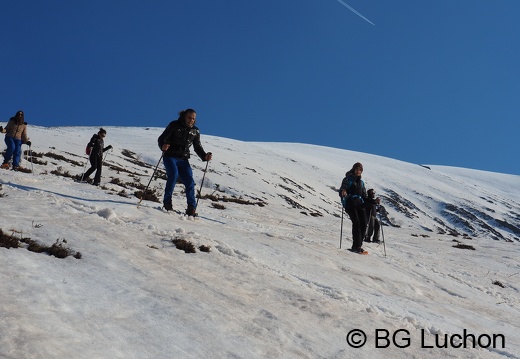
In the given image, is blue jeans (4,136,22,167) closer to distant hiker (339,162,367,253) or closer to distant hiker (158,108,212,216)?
A: distant hiker (158,108,212,216)

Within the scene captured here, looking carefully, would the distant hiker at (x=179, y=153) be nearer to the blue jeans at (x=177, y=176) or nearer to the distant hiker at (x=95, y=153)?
the blue jeans at (x=177, y=176)

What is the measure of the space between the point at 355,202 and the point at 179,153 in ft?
16.4

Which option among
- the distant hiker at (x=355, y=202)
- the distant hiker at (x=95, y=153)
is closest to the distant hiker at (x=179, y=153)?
the distant hiker at (x=355, y=202)

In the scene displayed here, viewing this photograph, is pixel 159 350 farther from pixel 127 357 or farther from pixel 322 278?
pixel 322 278

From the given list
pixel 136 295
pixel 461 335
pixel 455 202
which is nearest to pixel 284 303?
pixel 136 295

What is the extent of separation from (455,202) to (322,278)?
110 meters

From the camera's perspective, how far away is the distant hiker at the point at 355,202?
1124cm

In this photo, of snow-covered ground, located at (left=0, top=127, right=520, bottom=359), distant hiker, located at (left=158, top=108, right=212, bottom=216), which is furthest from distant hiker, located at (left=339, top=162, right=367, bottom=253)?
distant hiker, located at (left=158, top=108, right=212, bottom=216)

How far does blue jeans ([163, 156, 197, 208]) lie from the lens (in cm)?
1065

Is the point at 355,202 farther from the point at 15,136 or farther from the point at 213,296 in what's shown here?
the point at 15,136

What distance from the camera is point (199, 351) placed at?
342cm

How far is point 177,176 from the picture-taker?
35.5 feet

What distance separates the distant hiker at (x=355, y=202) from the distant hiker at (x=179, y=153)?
4.05 metres

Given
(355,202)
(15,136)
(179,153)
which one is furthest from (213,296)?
(15,136)
